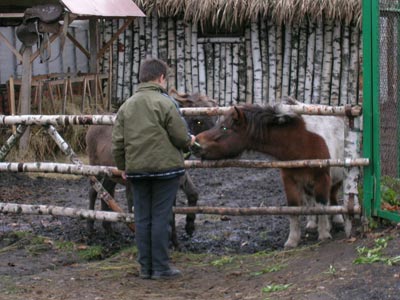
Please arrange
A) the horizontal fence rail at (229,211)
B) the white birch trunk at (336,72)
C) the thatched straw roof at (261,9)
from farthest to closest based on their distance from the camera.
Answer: the white birch trunk at (336,72)
the thatched straw roof at (261,9)
the horizontal fence rail at (229,211)

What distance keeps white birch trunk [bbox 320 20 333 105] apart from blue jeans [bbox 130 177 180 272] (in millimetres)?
11217

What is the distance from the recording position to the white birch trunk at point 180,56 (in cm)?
1878

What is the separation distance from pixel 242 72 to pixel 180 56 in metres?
1.37

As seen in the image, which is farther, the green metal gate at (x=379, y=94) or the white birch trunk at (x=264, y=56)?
the white birch trunk at (x=264, y=56)

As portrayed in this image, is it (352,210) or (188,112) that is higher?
(188,112)

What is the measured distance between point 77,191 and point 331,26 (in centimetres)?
751

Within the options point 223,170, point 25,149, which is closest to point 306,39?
point 223,170

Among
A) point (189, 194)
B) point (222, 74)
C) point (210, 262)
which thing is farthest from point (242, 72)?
point (210, 262)

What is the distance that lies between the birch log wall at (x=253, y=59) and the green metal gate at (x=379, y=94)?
1026cm

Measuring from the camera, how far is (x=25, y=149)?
14.5 metres

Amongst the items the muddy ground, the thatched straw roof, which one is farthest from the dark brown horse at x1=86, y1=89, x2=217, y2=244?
the thatched straw roof

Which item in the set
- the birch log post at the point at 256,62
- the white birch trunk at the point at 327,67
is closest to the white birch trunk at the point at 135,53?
the birch log post at the point at 256,62

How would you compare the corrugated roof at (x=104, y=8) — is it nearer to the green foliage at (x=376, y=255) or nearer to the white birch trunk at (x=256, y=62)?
the white birch trunk at (x=256, y=62)

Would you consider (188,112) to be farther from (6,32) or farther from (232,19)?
(6,32)
